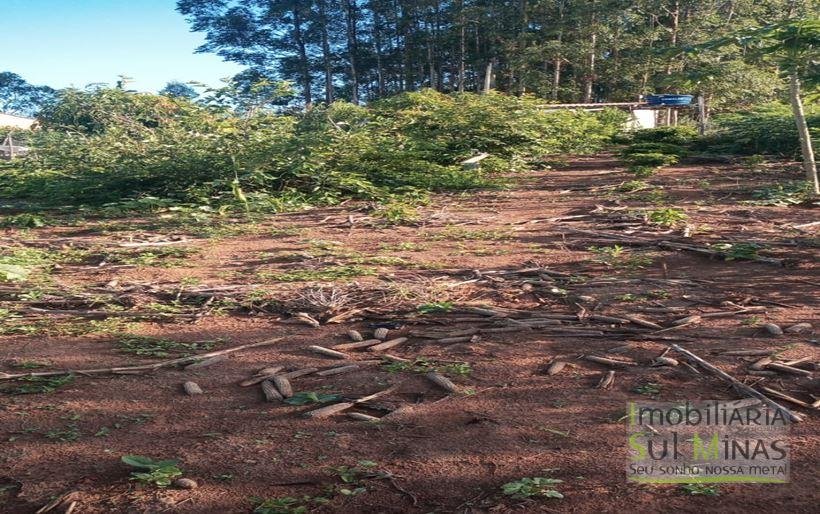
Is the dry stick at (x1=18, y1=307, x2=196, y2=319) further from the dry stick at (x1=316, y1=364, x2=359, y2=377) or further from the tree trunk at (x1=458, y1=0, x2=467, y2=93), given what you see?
the tree trunk at (x1=458, y1=0, x2=467, y2=93)

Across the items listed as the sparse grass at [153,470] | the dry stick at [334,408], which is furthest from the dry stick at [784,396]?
the sparse grass at [153,470]

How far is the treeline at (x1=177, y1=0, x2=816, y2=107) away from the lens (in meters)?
28.0

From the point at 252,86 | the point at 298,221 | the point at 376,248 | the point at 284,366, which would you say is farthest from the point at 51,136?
the point at 284,366

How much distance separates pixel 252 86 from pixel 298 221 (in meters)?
2.79

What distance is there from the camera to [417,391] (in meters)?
3.57

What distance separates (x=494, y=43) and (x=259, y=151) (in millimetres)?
26776

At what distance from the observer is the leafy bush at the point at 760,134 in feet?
48.2

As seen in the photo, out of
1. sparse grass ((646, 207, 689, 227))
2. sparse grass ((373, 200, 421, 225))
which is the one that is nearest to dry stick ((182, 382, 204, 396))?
sparse grass ((373, 200, 421, 225))

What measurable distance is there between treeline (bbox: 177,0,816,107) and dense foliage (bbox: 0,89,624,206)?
689 cm

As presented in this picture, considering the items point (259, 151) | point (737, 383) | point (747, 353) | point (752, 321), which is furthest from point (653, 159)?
point (737, 383)

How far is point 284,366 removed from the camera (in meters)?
3.94

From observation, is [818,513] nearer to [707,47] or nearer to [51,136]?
[707,47]

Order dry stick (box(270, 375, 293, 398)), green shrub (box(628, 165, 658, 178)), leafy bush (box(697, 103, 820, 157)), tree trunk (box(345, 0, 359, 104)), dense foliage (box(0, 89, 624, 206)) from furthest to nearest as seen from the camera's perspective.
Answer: tree trunk (box(345, 0, 359, 104)), leafy bush (box(697, 103, 820, 157)), green shrub (box(628, 165, 658, 178)), dense foliage (box(0, 89, 624, 206)), dry stick (box(270, 375, 293, 398))

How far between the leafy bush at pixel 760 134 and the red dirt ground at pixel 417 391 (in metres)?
8.65
